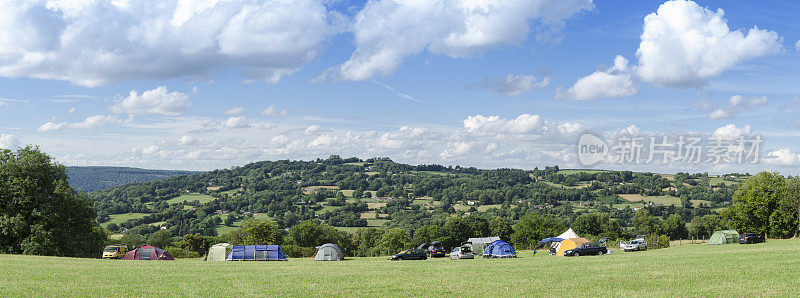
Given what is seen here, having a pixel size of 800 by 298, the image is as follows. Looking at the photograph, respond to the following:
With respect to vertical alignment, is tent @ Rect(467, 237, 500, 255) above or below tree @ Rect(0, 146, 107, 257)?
below

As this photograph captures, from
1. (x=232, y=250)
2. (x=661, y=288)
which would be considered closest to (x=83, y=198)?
(x=232, y=250)

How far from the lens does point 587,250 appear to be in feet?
157

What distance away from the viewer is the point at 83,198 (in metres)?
57.3

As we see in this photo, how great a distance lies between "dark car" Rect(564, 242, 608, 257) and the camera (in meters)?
47.1

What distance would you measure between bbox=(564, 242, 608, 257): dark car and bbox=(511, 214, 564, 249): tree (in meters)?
59.0

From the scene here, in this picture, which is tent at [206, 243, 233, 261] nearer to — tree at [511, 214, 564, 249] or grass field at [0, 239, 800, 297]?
grass field at [0, 239, 800, 297]

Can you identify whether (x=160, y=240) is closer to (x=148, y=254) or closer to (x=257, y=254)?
(x=148, y=254)

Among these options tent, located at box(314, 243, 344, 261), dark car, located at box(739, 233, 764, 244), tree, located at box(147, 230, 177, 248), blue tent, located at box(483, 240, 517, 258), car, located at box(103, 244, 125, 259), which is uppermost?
dark car, located at box(739, 233, 764, 244)

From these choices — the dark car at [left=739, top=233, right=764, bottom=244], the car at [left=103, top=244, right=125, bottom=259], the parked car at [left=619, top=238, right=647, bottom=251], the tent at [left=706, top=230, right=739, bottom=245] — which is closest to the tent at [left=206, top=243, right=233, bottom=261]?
the car at [left=103, top=244, right=125, bottom=259]

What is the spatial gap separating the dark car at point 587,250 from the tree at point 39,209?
50.2m

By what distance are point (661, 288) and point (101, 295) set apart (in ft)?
73.6

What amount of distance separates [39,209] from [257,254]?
24531 mm

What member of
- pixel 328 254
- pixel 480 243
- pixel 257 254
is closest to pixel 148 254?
pixel 257 254

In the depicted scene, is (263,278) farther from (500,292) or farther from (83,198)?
(83,198)
